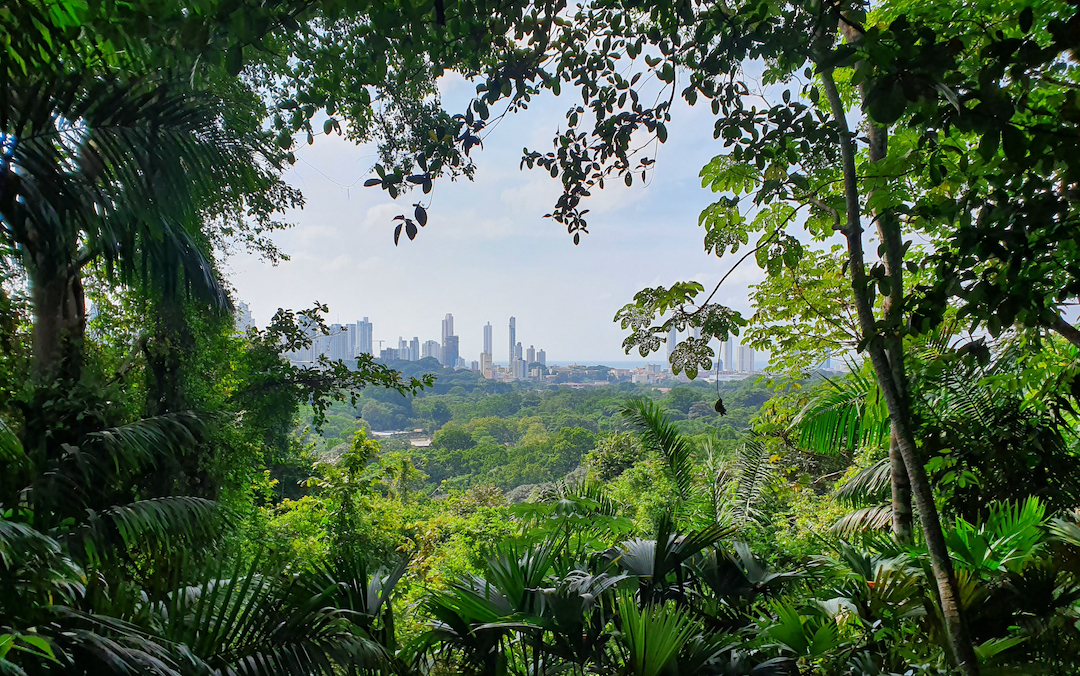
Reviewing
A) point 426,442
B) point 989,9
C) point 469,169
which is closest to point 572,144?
point 469,169

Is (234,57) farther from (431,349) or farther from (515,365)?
(515,365)

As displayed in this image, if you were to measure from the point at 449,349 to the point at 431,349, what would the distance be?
148 cm

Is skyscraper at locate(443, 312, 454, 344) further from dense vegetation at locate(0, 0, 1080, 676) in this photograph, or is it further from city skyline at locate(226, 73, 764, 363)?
dense vegetation at locate(0, 0, 1080, 676)

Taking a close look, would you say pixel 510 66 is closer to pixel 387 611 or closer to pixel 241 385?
pixel 387 611

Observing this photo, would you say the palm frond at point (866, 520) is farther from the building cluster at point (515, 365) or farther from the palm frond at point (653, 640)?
the building cluster at point (515, 365)

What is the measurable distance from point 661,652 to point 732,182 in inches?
49.0

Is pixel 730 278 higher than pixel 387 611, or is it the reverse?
pixel 730 278

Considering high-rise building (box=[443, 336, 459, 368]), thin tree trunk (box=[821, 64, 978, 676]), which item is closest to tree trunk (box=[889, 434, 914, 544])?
thin tree trunk (box=[821, 64, 978, 676])

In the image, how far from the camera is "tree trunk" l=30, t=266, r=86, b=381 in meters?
3.02

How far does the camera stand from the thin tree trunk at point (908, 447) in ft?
4.69

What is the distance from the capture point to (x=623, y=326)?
1.36m

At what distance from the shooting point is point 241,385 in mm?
4961

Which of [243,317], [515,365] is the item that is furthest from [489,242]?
[515,365]

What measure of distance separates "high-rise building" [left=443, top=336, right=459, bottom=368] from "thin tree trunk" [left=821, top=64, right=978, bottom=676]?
27.0m
